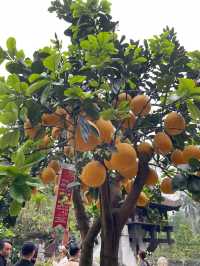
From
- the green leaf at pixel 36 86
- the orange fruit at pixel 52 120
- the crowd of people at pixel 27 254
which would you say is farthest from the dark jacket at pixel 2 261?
the green leaf at pixel 36 86

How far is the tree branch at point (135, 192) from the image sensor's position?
172 centimetres

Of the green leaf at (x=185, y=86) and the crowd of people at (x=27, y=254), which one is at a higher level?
the green leaf at (x=185, y=86)

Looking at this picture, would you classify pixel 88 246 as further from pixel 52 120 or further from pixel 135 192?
pixel 52 120

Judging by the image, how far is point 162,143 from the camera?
5.49 ft

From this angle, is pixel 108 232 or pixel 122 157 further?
pixel 108 232

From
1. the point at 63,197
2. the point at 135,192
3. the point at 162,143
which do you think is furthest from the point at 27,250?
the point at 162,143

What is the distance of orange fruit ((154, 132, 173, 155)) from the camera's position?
5.46 ft

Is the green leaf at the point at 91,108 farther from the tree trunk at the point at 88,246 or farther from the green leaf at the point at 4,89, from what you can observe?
the tree trunk at the point at 88,246

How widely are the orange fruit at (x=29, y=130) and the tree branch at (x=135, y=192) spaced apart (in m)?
0.52

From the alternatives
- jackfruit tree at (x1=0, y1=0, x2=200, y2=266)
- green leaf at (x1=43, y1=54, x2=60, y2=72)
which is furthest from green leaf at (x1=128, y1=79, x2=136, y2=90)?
green leaf at (x1=43, y1=54, x2=60, y2=72)

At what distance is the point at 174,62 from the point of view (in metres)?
1.85

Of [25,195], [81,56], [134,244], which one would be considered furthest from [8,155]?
[134,244]

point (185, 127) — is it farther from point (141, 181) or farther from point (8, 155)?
point (8, 155)

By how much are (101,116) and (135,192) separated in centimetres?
48
